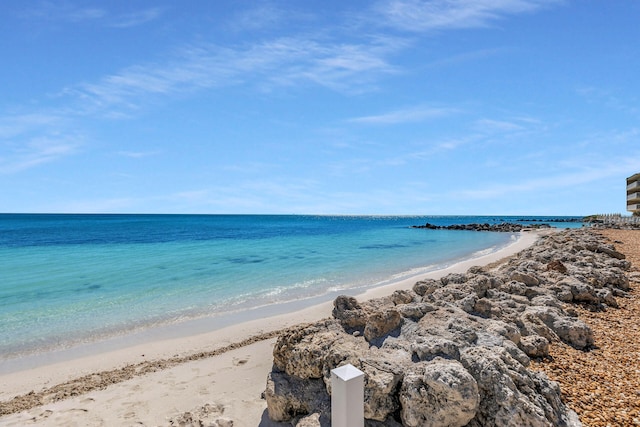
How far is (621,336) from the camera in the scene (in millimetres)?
5844

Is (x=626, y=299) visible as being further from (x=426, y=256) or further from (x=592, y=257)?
(x=426, y=256)

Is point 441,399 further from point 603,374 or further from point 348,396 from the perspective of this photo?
point 603,374

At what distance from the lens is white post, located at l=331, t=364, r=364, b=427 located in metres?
2.74

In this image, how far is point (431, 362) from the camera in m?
3.59

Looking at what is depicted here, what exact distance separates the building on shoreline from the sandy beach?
67.5m

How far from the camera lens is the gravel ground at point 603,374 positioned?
144 inches

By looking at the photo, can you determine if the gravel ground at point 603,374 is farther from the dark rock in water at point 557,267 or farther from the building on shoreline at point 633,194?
the building on shoreline at point 633,194

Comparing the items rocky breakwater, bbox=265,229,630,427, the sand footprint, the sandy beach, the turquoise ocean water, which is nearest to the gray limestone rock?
rocky breakwater, bbox=265,229,630,427

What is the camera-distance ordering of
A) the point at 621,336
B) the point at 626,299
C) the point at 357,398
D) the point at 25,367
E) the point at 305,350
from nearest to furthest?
1. the point at 357,398
2. the point at 305,350
3. the point at 621,336
4. the point at 25,367
5. the point at 626,299

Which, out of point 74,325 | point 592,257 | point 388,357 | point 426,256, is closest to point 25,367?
point 74,325

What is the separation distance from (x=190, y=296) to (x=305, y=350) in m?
8.99

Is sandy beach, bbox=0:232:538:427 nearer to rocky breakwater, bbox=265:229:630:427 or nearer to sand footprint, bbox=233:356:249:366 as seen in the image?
sand footprint, bbox=233:356:249:366

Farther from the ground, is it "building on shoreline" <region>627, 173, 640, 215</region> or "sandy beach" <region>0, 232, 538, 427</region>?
"building on shoreline" <region>627, 173, 640, 215</region>

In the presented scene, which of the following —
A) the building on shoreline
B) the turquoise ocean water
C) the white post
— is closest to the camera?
the white post
